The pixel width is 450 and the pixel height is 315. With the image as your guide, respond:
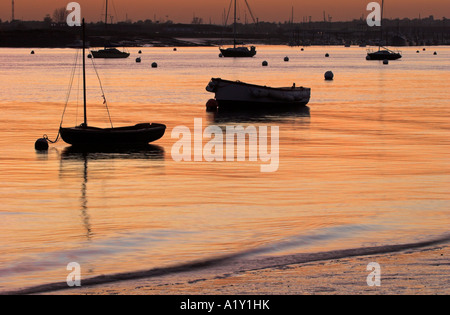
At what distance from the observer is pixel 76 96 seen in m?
80.1

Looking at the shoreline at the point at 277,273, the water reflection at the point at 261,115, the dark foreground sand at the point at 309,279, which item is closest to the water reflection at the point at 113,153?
the water reflection at the point at 261,115

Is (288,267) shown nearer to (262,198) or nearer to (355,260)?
(355,260)

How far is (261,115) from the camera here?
202ft

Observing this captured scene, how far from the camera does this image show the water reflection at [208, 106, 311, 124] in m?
57.3

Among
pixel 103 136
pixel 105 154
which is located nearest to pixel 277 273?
pixel 105 154
